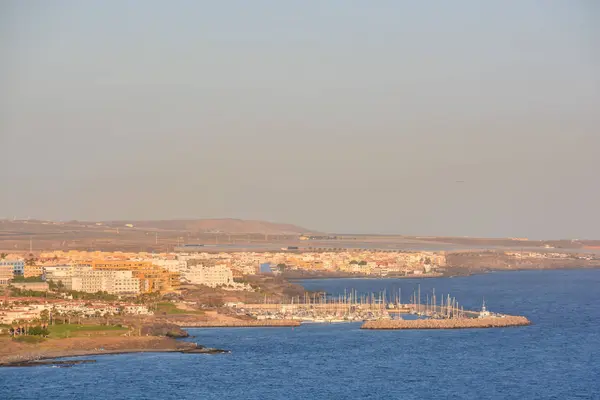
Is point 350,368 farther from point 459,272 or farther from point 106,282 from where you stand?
point 459,272

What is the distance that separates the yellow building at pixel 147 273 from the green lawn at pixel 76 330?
1428 cm

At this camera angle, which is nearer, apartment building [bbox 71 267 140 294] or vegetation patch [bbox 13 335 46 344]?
vegetation patch [bbox 13 335 46 344]

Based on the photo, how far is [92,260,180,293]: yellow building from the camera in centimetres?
5241

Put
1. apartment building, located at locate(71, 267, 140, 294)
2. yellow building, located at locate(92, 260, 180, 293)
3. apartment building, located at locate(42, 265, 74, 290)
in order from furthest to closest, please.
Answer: yellow building, located at locate(92, 260, 180, 293) < apartment building, located at locate(42, 265, 74, 290) < apartment building, located at locate(71, 267, 140, 294)

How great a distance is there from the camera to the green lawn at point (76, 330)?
34719mm

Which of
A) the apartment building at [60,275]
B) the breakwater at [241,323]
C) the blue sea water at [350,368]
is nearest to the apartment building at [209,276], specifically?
the apartment building at [60,275]

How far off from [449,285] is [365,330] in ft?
87.1

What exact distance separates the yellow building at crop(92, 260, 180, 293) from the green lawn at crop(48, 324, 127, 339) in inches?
562

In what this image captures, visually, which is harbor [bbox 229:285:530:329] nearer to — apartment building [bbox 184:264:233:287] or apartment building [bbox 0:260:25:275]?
apartment building [bbox 184:264:233:287]

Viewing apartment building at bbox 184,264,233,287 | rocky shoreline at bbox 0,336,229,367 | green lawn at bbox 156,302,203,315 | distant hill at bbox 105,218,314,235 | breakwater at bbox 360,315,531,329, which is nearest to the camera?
rocky shoreline at bbox 0,336,229,367

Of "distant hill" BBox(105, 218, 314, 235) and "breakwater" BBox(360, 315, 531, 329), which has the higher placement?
"distant hill" BBox(105, 218, 314, 235)

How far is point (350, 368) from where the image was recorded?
30547 mm

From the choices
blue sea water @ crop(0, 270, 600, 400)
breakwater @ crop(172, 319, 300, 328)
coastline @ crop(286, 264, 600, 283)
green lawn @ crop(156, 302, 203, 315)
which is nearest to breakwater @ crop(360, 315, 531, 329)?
→ blue sea water @ crop(0, 270, 600, 400)

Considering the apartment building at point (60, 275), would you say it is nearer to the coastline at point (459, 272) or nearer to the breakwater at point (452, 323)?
the breakwater at point (452, 323)
